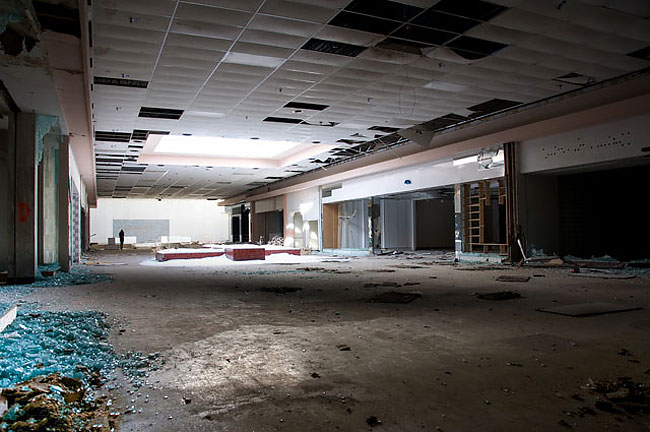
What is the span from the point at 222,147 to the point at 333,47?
38.1ft

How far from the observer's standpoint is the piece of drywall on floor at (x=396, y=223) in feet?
71.5

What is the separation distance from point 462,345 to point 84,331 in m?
3.35

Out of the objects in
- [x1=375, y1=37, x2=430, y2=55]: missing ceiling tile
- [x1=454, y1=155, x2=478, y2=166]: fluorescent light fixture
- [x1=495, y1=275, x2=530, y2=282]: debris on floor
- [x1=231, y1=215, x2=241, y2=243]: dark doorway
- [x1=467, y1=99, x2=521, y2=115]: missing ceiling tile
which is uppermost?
[x1=375, y1=37, x2=430, y2=55]: missing ceiling tile

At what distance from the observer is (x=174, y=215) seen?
136ft

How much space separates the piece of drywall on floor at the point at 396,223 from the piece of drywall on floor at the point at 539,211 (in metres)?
9.43

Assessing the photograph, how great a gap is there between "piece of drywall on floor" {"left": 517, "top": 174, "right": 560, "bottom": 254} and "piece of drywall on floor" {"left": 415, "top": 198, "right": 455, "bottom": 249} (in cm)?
998

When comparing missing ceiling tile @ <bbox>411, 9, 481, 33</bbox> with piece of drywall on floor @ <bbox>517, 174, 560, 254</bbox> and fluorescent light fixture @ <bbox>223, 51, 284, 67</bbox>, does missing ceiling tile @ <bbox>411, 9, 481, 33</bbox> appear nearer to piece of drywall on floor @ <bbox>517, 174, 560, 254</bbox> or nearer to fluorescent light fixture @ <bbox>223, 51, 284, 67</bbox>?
fluorescent light fixture @ <bbox>223, 51, 284, 67</bbox>

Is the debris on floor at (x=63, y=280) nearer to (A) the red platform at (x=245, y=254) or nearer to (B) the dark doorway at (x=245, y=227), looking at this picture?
(A) the red platform at (x=245, y=254)

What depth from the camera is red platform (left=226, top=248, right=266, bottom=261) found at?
15375 mm

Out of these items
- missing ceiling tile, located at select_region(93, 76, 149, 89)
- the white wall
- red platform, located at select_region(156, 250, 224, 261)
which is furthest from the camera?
the white wall

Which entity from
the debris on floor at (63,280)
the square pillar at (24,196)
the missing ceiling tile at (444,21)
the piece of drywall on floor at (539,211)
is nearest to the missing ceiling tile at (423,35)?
the missing ceiling tile at (444,21)

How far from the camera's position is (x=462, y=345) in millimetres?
3564

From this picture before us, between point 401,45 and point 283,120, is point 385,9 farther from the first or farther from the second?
point 283,120

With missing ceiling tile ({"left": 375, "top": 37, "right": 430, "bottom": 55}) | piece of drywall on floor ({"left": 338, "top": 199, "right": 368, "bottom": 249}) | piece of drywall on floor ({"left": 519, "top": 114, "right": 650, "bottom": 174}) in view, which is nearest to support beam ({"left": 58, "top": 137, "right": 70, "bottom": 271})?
missing ceiling tile ({"left": 375, "top": 37, "right": 430, "bottom": 55})
